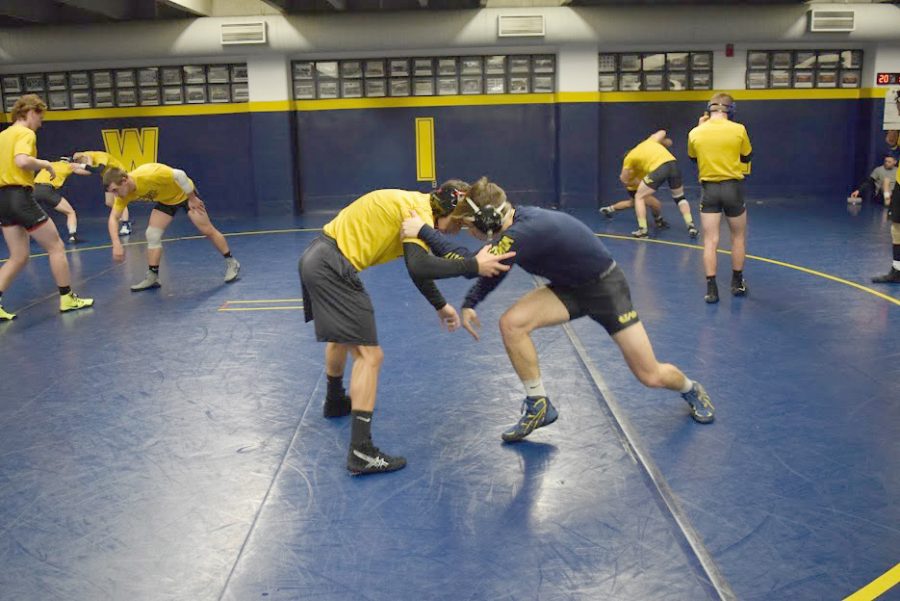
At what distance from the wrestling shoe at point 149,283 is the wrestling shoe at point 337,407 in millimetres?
4729

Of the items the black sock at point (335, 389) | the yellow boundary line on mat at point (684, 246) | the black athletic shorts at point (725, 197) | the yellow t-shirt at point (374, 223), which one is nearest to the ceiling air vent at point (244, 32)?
the yellow boundary line on mat at point (684, 246)

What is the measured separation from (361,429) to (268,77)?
12.7 metres

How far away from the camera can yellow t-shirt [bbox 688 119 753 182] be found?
25.0ft

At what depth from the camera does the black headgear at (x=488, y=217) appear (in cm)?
412

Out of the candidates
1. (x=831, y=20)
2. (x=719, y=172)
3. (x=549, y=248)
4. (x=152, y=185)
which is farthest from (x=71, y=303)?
(x=831, y=20)

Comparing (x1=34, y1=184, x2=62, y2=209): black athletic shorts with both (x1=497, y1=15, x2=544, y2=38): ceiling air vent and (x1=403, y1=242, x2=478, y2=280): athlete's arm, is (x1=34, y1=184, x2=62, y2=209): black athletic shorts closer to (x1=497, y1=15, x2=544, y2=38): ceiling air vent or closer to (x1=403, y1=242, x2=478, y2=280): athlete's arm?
(x1=497, y1=15, x2=544, y2=38): ceiling air vent

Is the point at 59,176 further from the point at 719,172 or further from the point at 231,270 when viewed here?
the point at 719,172

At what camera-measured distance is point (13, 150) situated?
24.9 ft

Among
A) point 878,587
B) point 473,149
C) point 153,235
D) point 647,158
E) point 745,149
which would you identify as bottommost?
point 878,587

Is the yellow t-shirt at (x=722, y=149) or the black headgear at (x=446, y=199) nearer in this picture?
the black headgear at (x=446, y=199)

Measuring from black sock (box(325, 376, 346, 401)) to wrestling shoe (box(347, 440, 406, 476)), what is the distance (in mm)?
808

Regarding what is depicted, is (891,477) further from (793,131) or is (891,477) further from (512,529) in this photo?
(793,131)

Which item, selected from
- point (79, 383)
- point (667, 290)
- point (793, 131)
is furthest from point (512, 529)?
point (793, 131)

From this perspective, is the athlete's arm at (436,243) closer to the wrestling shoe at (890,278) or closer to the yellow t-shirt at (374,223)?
the yellow t-shirt at (374,223)
